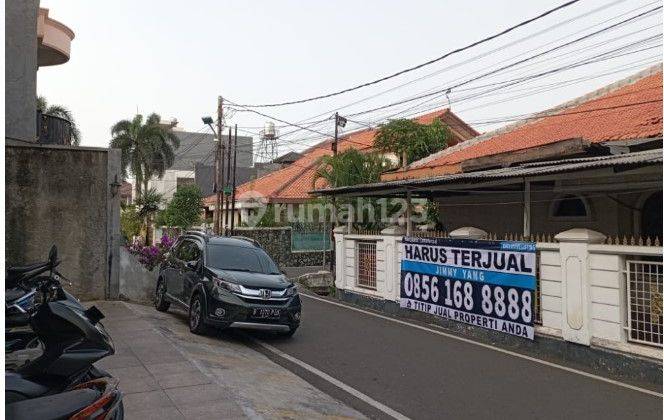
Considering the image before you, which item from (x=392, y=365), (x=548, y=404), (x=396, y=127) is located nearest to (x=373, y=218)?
(x=396, y=127)

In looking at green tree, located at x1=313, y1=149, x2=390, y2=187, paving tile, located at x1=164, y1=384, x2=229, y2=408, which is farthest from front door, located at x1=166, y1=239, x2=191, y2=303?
green tree, located at x1=313, y1=149, x2=390, y2=187

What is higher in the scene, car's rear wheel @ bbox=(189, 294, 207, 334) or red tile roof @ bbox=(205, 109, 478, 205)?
red tile roof @ bbox=(205, 109, 478, 205)

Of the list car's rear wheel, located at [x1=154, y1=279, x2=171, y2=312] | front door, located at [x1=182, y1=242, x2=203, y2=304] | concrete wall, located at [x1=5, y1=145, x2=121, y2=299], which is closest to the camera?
front door, located at [x1=182, y1=242, x2=203, y2=304]

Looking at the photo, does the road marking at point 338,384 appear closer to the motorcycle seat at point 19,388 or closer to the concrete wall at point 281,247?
the motorcycle seat at point 19,388

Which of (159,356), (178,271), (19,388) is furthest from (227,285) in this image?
(19,388)

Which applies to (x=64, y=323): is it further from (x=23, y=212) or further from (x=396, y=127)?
(x=396, y=127)

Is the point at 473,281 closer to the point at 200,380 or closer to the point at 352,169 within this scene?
the point at 200,380

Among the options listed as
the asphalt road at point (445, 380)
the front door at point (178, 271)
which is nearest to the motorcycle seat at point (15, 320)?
the asphalt road at point (445, 380)

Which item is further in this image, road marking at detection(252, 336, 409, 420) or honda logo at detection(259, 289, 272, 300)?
honda logo at detection(259, 289, 272, 300)

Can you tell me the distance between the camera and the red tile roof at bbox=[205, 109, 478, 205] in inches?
1149

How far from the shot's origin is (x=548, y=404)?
20.1ft

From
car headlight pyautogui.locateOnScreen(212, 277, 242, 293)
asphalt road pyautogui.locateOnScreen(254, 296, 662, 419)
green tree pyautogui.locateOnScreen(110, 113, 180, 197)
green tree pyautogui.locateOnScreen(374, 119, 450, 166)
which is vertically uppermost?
green tree pyautogui.locateOnScreen(110, 113, 180, 197)

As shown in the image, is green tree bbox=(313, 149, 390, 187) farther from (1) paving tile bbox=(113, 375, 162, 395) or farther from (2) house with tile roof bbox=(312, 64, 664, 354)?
(1) paving tile bbox=(113, 375, 162, 395)

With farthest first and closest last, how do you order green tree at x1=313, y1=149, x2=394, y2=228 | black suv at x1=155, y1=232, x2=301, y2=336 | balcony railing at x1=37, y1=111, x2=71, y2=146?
green tree at x1=313, y1=149, x2=394, y2=228, balcony railing at x1=37, y1=111, x2=71, y2=146, black suv at x1=155, y1=232, x2=301, y2=336
